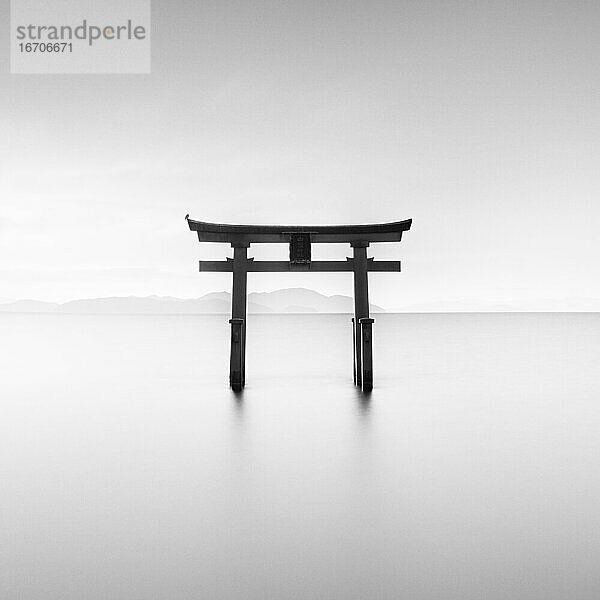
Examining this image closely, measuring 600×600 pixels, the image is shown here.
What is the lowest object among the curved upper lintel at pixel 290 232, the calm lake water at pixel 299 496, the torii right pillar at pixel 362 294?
the calm lake water at pixel 299 496

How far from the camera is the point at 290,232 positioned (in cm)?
921

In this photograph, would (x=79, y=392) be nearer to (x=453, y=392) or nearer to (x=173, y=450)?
(x=173, y=450)

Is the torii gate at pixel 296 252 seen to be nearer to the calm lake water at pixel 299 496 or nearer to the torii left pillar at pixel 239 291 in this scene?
the torii left pillar at pixel 239 291

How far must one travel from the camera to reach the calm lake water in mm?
3039

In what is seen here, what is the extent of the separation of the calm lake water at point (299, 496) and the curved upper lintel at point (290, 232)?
244 cm

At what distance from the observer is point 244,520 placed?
392 centimetres

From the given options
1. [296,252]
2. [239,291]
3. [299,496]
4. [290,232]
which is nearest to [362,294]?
[296,252]

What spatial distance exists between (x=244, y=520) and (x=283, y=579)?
945 millimetres

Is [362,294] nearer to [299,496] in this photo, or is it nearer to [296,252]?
[296,252]

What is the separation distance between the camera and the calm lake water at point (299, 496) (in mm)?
3039

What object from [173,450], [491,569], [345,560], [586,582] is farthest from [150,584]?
[173,450]

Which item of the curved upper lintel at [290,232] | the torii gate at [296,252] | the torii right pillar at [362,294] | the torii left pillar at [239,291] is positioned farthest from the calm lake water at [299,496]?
the curved upper lintel at [290,232]

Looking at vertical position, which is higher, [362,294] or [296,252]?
[296,252]

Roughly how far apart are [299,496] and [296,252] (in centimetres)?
519
